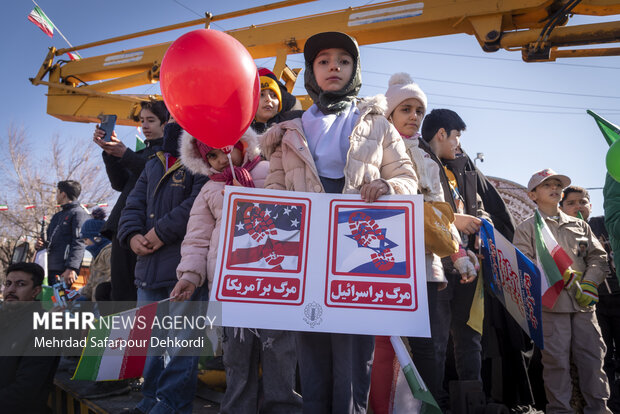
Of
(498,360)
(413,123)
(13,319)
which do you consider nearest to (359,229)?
(413,123)

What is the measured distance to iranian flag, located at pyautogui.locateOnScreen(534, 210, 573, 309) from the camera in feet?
9.16

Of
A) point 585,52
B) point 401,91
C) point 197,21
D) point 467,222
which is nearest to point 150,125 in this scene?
point 401,91

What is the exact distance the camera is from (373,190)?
1727 mm

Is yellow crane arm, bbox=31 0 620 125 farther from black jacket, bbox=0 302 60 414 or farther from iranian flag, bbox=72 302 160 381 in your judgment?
iranian flag, bbox=72 302 160 381

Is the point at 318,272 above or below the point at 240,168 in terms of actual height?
below

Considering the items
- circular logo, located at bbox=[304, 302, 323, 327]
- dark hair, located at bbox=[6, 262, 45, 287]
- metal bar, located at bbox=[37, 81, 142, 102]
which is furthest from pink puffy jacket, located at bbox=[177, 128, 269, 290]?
metal bar, located at bbox=[37, 81, 142, 102]

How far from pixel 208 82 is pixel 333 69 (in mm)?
614

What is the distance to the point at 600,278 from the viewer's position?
3166mm

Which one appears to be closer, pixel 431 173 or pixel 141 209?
pixel 431 173

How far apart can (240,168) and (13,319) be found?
216cm

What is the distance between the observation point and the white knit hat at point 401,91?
8.39 ft

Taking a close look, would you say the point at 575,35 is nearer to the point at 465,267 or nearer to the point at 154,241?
the point at 465,267

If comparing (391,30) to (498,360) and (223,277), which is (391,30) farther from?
(223,277)

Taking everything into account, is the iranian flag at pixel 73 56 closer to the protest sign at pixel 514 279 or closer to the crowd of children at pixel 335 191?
the crowd of children at pixel 335 191
